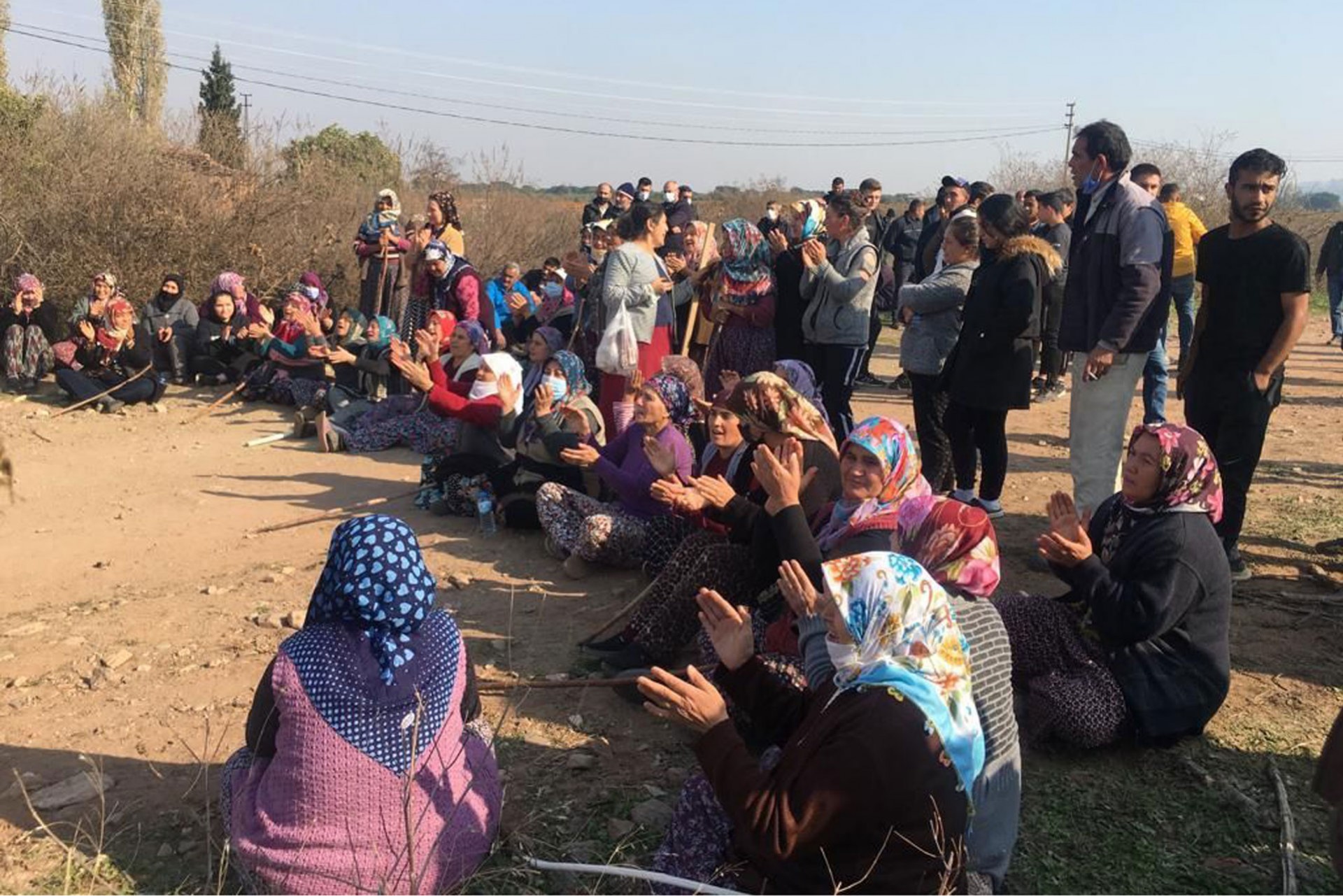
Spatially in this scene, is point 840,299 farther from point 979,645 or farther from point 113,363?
point 113,363

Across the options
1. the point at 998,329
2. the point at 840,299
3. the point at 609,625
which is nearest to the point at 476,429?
the point at 840,299

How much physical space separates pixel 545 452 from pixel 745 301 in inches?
69.0

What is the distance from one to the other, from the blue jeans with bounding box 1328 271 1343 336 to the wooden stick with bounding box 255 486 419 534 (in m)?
12.1

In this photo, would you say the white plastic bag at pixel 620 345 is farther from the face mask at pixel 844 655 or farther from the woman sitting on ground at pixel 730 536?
the face mask at pixel 844 655

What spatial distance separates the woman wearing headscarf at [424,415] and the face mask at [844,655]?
489 cm

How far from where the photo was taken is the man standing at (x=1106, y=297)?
4.84 metres

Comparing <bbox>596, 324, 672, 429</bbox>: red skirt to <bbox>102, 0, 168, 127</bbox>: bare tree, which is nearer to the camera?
<bbox>596, 324, 672, 429</bbox>: red skirt

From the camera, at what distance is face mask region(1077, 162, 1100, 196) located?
4973mm

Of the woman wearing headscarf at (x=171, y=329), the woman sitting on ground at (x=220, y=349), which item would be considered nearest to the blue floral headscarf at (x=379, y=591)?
the woman sitting on ground at (x=220, y=349)

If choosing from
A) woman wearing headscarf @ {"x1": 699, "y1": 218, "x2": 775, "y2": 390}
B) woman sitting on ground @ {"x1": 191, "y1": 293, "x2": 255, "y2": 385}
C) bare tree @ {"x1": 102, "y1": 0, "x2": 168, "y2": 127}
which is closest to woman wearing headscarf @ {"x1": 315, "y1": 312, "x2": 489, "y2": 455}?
woman wearing headscarf @ {"x1": 699, "y1": 218, "x2": 775, "y2": 390}

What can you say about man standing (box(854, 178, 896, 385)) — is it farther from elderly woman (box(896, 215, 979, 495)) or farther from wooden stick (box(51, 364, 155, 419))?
wooden stick (box(51, 364, 155, 419))

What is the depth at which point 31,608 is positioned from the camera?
5.18 meters

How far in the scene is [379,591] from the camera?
262 cm

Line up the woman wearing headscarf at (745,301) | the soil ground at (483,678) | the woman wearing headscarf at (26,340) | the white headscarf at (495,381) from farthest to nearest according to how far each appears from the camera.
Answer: the woman wearing headscarf at (26,340), the woman wearing headscarf at (745,301), the white headscarf at (495,381), the soil ground at (483,678)
